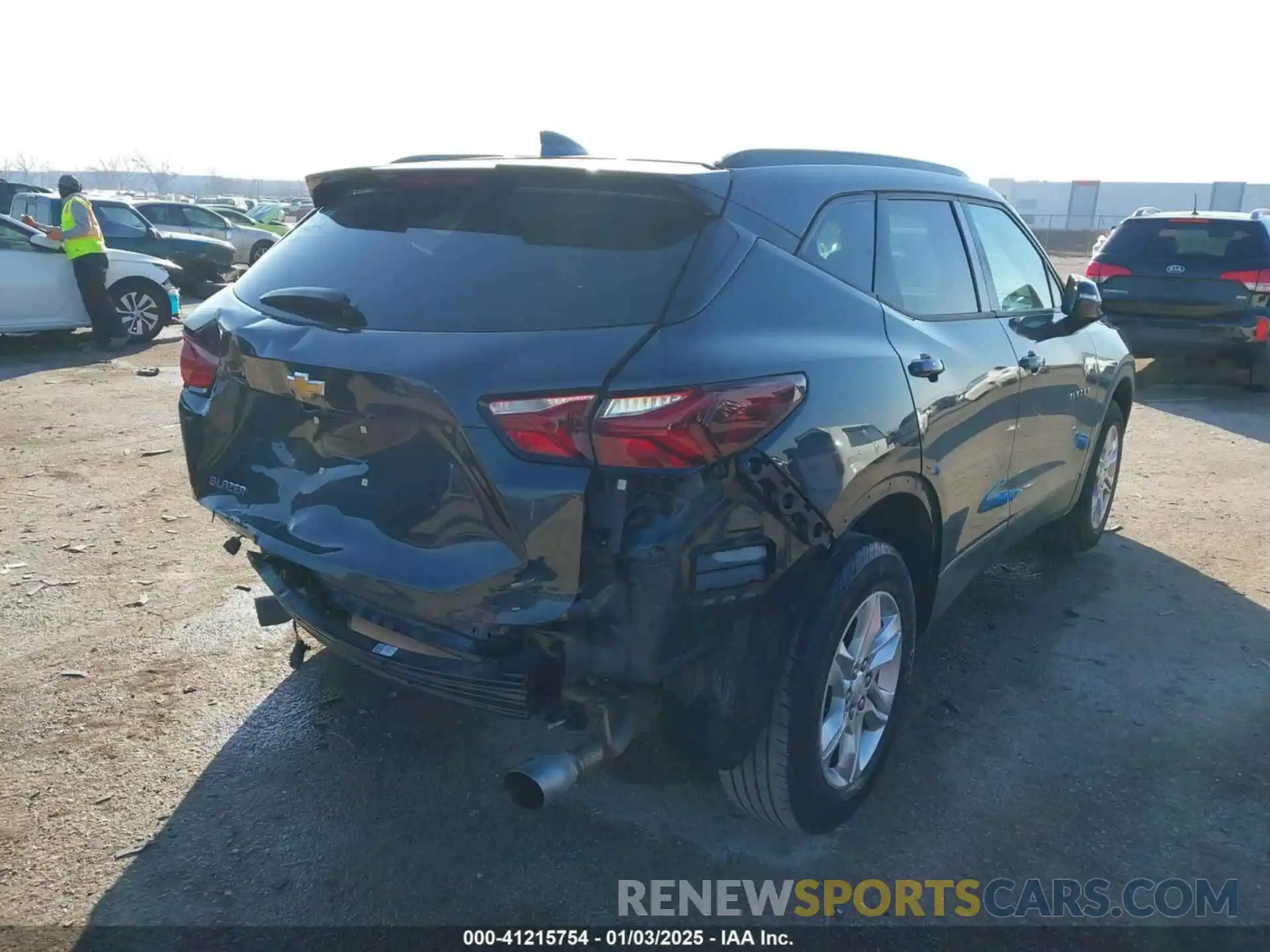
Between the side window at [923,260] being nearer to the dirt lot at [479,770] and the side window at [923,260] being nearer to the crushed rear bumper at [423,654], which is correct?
the dirt lot at [479,770]

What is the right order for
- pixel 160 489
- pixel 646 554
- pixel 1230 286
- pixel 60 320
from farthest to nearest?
pixel 60 320 < pixel 1230 286 < pixel 160 489 < pixel 646 554

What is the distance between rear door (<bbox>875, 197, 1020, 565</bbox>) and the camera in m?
3.14

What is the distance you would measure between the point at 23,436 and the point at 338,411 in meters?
6.13

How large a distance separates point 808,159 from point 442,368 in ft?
4.60

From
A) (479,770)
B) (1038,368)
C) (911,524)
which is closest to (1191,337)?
(1038,368)

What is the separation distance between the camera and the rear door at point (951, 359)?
10.3ft

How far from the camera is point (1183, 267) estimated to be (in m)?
9.65

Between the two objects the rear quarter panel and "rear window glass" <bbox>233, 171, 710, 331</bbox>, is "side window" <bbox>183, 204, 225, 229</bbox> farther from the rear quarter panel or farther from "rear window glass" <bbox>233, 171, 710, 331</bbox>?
the rear quarter panel

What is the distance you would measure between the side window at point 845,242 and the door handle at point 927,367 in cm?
27

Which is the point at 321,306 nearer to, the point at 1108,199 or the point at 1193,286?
the point at 1193,286

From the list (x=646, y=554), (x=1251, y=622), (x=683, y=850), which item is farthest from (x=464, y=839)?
(x=1251, y=622)

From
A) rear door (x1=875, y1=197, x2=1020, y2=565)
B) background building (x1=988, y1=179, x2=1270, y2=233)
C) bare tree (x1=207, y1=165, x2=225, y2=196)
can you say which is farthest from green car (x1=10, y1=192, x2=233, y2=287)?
bare tree (x1=207, y1=165, x2=225, y2=196)

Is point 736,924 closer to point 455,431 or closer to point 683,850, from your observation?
point 683,850

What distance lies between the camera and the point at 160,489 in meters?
6.08
